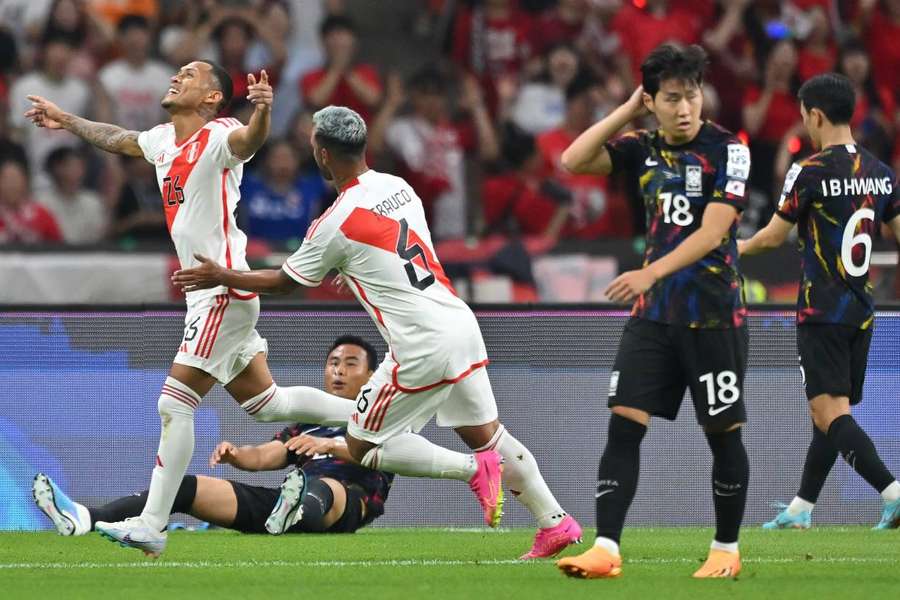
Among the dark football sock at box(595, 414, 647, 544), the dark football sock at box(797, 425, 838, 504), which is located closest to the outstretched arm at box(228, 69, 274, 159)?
the dark football sock at box(595, 414, 647, 544)

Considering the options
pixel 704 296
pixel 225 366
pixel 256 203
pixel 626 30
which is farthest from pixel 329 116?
pixel 626 30

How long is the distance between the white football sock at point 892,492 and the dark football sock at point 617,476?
226 cm

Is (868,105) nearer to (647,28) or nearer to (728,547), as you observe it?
(647,28)

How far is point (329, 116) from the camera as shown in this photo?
7.44 meters

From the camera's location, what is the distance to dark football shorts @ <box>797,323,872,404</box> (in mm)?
8336

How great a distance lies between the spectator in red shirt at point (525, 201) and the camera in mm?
13836

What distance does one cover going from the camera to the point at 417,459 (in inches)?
323

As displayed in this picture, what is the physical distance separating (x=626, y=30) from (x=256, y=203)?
426cm

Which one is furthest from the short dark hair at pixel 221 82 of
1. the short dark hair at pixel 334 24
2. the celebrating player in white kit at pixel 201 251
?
the short dark hair at pixel 334 24

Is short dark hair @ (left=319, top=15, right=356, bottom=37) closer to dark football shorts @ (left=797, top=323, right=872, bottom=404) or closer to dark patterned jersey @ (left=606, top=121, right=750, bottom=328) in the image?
dark football shorts @ (left=797, top=323, right=872, bottom=404)

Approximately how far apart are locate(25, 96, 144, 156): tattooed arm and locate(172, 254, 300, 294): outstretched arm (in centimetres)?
151

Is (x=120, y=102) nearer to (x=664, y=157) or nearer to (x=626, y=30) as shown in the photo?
(x=626, y=30)

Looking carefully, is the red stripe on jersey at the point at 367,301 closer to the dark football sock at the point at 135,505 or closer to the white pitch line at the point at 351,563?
the white pitch line at the point at 351,563

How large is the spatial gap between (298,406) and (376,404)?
1.11 meters
